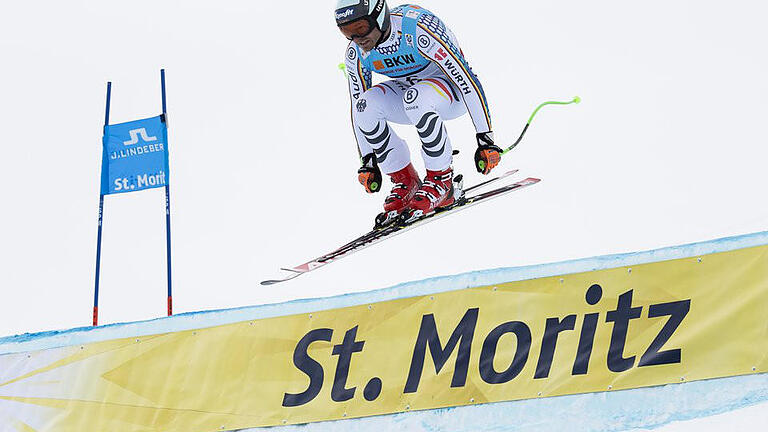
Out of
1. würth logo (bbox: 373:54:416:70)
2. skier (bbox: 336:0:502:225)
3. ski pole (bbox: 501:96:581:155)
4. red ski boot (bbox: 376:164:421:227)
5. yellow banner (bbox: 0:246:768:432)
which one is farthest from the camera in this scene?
ski pole (bbox: 501:96:581:155)

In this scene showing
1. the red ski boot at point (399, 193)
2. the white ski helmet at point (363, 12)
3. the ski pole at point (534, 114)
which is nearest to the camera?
the white ski helmet at point (363, 12)

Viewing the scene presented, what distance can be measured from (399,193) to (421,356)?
81.7 inches

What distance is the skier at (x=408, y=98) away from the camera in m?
5.35

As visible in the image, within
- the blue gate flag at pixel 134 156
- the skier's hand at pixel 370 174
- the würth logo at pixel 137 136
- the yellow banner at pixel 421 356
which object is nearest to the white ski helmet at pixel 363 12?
the skier's hand at pixel 370 174

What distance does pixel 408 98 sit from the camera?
17.9 feet

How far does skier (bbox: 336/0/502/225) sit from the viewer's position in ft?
17.5

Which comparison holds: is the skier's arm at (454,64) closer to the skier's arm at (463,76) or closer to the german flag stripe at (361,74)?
the skier's arm at (463,76)

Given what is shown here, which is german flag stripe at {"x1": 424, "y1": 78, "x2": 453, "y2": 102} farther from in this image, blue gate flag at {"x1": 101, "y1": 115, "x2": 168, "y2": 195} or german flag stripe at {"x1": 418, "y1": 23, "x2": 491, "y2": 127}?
blue gate flag at {"x1": 101, "y1": 115, "x2": 168, "y2": 195}

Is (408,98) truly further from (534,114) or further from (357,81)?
(534,114)

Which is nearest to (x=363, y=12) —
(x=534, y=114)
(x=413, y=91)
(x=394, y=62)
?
(x=394, y=62)

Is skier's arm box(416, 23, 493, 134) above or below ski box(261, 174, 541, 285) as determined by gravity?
above

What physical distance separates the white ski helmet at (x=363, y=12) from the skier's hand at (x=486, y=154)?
863 mm

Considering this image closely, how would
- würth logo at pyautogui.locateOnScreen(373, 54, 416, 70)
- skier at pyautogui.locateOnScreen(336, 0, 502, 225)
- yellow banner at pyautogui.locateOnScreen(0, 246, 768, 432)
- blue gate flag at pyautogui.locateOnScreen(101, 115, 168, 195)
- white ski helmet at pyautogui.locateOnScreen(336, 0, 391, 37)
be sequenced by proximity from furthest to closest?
blue gate flag at pyautogui.locateOnScreen(101, 115, 168, 195) < würth logo at pyautogui.locateOnScreen(373, 54, 416, 70) < skier at pyautogui.locateOnScreen(336, 0, 502, 225) < white ski helmet at pyautogui.locateOnScreen(336, 0, 391, 37) < yellow banner at pyautogui.locateOnScreen(0, 246, 768, 432)

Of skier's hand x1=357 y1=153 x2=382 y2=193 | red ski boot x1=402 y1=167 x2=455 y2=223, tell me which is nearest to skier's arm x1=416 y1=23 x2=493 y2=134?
red ski boot x1=402 y1=167 x2=455 y2=223
